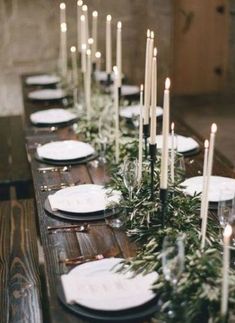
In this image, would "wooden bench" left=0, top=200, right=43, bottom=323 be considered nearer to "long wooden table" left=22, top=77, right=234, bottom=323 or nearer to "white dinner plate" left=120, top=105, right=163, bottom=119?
"long wooden table" left=22, top=77, right=234, bottom=323

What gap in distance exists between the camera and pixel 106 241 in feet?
6.18

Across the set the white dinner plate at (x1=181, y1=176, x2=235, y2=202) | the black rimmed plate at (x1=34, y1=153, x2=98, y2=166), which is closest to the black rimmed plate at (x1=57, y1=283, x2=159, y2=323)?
the white dinner plate at (x1=181, y1=176, x2=235, y2=202)

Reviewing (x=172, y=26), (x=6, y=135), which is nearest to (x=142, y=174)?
(x=6, y=135)

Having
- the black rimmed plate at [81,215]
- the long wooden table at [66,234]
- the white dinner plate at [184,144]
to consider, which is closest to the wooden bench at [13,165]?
the long wooden table at [66,234]

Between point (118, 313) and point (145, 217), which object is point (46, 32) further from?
point (118, 313)

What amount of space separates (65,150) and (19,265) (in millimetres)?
649

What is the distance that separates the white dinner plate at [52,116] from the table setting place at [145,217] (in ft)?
0.64

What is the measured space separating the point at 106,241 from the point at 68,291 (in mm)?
370

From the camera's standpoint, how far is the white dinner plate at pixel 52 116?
3.35m

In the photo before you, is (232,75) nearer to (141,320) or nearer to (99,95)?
(99,95)

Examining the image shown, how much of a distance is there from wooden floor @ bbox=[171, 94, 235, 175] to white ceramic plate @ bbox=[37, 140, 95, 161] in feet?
7.98

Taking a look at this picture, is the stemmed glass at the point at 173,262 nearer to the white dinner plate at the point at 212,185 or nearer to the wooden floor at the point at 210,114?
the white dinner plate at the point at 212,185

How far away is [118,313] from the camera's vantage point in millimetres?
1459

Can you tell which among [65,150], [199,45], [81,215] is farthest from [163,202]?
[199,45]
